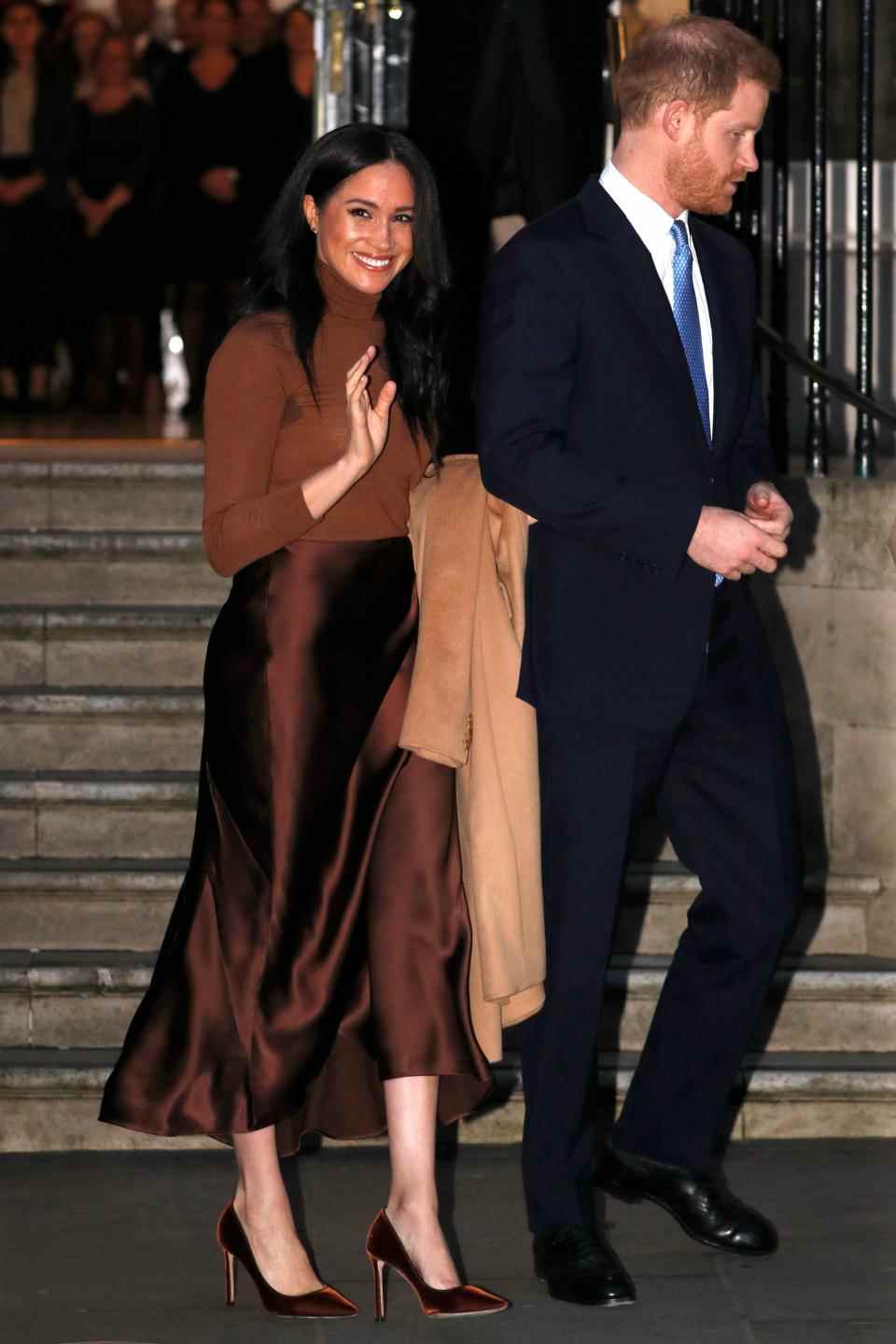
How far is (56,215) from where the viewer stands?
1271 cm

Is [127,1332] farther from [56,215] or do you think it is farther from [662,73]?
[56,215]

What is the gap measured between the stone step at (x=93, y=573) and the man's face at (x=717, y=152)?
279 centimetres

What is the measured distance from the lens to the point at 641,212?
4.09 m

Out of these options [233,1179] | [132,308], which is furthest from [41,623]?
[132,308]

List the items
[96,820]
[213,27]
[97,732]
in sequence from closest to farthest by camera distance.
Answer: [96,820] → [97,732] → [213,27]

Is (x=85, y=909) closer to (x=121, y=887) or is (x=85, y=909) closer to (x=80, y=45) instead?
(x=121, y=887)

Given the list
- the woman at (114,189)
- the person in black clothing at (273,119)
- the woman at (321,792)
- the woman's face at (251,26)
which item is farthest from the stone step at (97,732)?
the woman at (114,189)

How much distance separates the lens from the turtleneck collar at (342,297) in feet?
13.2

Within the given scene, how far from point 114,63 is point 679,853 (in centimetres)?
879

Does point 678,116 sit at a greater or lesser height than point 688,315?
greater

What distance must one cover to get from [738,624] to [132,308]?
29.0 feet

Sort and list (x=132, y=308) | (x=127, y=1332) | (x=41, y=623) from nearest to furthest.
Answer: (x=127, y=1332) → (x=41, y=623) → (x=132, y=308)

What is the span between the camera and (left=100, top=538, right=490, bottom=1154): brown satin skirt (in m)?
4.03

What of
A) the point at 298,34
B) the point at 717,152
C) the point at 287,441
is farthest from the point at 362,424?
the point at 298,34
